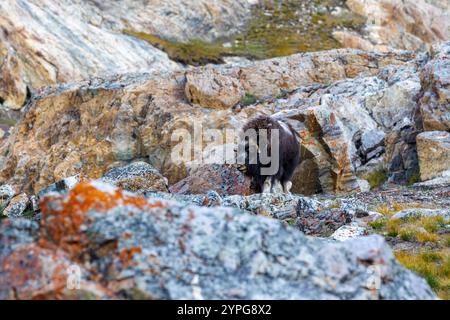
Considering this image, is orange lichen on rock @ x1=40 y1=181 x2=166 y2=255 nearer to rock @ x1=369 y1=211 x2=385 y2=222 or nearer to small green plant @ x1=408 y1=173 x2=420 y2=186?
rock @ x1=369 y1=211 x2=385 y2=222

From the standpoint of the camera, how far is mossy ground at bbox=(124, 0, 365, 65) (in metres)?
67.9

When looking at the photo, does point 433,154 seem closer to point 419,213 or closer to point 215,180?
point 215,180

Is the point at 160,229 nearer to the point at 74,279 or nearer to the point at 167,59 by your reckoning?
the point at 74,279

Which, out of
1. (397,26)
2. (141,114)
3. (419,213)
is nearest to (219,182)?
(419,213)

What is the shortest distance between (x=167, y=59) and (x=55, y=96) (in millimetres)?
34133

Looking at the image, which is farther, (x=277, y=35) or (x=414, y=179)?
(x=277, y=35)

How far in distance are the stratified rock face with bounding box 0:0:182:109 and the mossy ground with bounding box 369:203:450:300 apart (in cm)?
4073

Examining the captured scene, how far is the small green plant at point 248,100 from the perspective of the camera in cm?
2636

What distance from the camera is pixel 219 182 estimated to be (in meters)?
17.0

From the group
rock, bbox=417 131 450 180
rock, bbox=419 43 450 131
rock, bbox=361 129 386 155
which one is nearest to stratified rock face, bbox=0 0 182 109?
rock, bbox=361 129 386 155

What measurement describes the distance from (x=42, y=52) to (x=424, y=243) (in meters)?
48.0

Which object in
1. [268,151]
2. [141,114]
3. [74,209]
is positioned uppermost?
[74,209]

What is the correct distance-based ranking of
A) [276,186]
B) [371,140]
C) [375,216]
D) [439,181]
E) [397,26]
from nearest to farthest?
[375,216] → [276,186] → [439,181] → [371,140] → [397,26]

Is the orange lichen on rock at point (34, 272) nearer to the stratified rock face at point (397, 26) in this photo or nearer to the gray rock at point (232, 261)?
the gray rock at point (232, 261)
